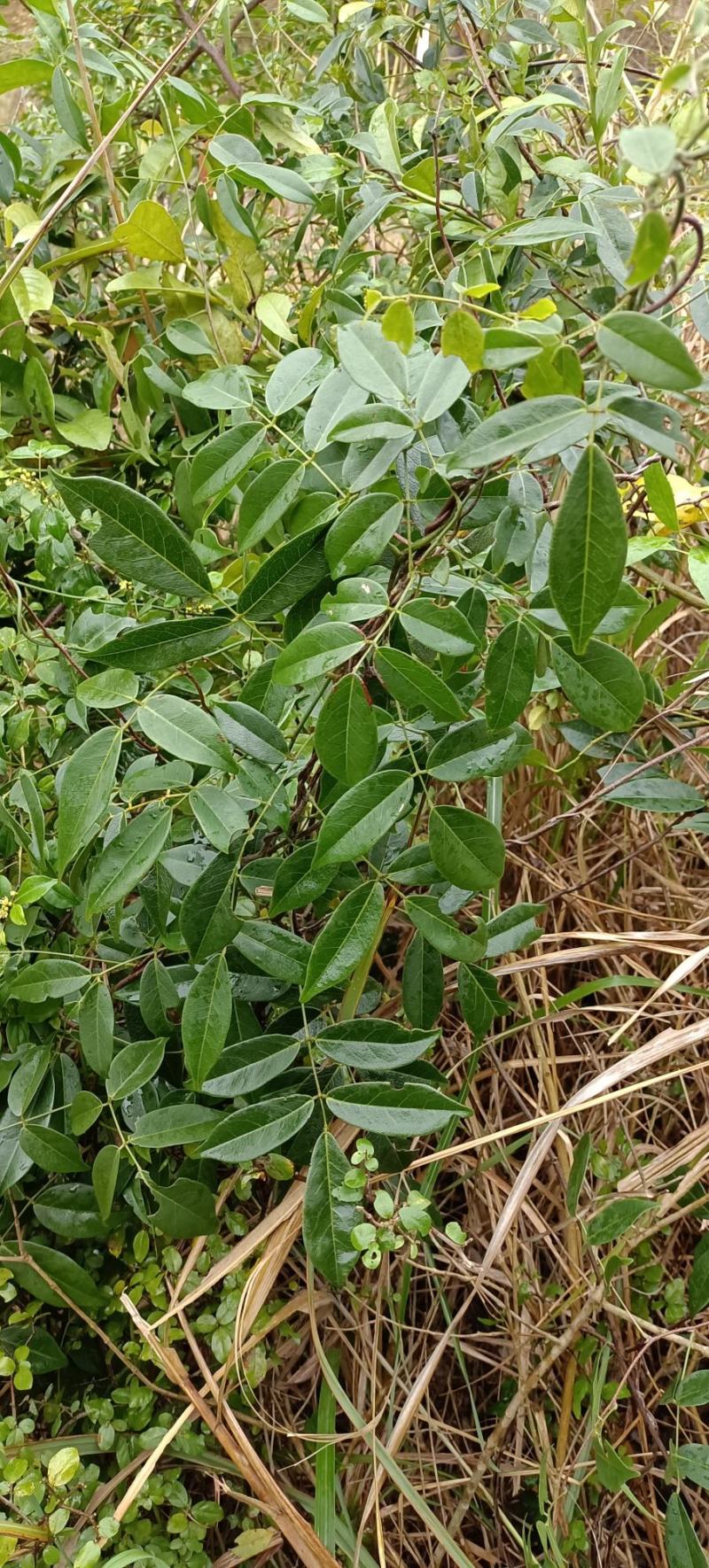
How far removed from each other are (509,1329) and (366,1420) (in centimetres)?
13

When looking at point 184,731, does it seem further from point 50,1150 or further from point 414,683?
point 50,1150

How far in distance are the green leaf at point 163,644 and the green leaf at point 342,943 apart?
0.53ft

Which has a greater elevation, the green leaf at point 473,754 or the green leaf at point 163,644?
the green leaf at point 163,644

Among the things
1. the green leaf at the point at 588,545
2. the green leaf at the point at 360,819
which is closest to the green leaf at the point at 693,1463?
the green leaf at the point at 360,819

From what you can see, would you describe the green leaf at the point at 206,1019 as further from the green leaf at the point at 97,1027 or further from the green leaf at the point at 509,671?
the green leaf at the point at 509,671

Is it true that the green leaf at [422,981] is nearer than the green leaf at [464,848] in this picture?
No

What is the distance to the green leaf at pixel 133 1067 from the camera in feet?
2.27

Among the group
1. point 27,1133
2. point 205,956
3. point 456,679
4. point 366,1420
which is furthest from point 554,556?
point 366,1420

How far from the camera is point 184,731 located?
0.54 meters

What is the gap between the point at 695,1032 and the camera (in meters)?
0.73

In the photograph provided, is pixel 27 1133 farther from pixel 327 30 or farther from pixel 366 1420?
pixel 327 30

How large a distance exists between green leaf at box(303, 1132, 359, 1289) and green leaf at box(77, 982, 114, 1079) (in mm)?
174

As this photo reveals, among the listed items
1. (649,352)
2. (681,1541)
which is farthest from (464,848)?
(681,1541)

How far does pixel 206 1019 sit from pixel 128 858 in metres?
0.10
